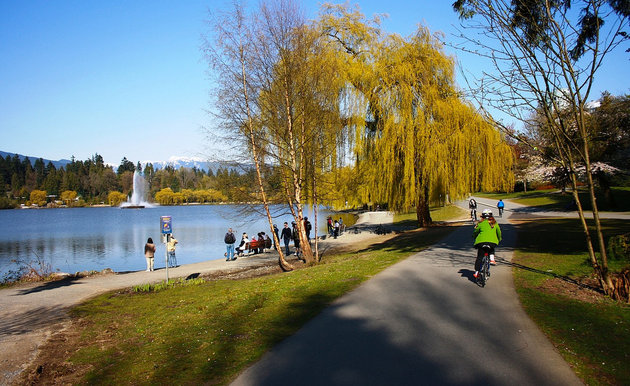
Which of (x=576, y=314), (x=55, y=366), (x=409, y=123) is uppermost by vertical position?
(x=409, y=123)

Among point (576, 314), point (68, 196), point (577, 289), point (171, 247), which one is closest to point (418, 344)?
point (576, 314)

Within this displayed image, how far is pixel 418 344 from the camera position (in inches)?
236

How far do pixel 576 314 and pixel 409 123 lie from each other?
59.4 ft

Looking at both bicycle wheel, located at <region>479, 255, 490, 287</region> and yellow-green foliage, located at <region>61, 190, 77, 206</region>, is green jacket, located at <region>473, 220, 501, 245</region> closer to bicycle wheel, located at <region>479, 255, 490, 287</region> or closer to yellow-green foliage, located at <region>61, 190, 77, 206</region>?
bicycle wheel, located at <region>479, 255, 490, 287</region>

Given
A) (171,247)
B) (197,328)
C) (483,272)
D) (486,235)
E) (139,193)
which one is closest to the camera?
(197,328)

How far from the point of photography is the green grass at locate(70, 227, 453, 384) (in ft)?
20.0

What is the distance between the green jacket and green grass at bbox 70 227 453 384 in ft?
9.29

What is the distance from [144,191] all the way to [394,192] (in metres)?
148

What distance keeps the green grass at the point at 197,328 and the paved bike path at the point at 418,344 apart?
0.56m

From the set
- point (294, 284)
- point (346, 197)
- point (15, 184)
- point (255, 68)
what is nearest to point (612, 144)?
point (346, 197)

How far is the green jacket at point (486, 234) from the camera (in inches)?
392

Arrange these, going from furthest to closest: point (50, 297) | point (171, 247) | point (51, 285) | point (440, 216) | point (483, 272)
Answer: point (440, 216), point (171, 247), point (51, 285), point (50, 297), point (483, 272)

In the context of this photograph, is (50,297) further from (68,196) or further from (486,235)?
(68,196)

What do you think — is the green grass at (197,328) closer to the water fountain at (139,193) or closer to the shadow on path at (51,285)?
the shadow on path at (51,285)
